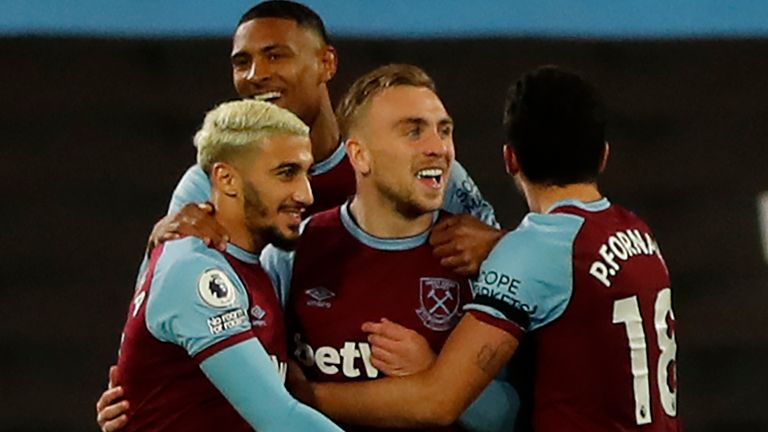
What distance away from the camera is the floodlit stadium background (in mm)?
4172

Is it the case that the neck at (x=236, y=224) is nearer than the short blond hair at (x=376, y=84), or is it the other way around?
the neck at (x=236, y=224)

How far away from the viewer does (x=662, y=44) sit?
4305 mm

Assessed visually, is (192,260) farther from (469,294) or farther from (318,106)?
(318,106)

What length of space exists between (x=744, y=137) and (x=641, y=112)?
308 mm

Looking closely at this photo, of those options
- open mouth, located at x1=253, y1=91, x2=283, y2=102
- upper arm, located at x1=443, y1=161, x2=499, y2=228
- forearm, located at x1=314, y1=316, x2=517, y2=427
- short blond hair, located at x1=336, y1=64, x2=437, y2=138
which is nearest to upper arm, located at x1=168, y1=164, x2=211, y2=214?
open mouth, located at x1=253, y1=91, x2=283, y2=102

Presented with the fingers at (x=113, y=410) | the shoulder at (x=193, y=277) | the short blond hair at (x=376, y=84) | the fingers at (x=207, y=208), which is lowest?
the fingers at (x=113, y=410)

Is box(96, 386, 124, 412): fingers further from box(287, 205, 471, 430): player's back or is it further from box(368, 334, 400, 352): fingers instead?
box(368, 334, 400, 352): fingers

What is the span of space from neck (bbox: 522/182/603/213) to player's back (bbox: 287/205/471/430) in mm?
203

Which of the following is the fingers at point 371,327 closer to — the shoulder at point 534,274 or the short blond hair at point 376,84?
the shoulder at point 534,274

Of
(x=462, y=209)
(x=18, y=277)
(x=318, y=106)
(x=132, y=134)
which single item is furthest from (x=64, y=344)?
(x=462, y=209)

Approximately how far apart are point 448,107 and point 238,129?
1.84 meters

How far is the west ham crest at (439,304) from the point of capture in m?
2.58

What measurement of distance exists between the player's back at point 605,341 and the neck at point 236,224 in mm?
498

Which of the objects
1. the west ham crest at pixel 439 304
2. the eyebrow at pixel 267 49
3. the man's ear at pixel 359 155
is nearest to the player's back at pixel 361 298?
the west ham crest at pixel 439 304
